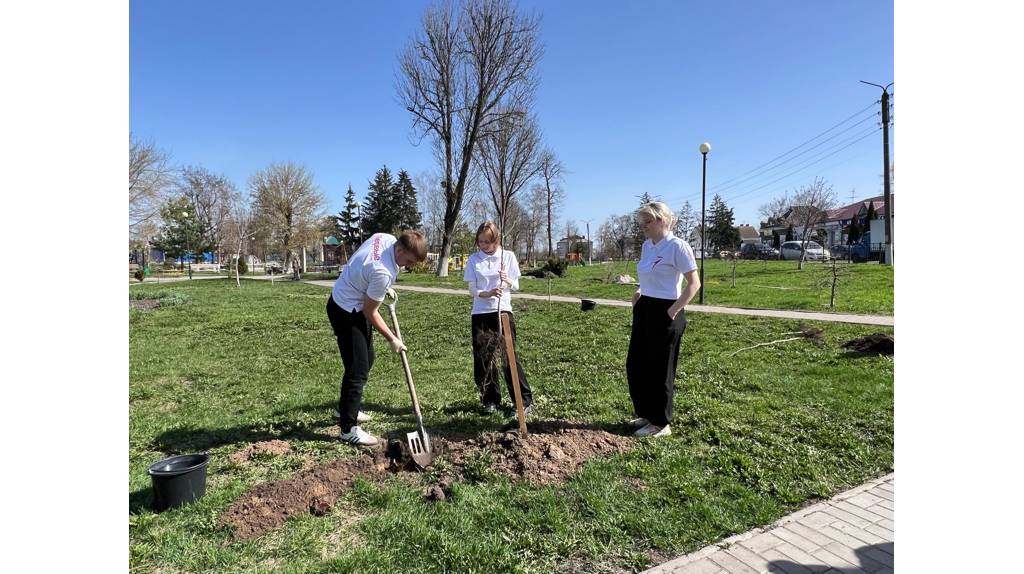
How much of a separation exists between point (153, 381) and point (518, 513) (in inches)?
228

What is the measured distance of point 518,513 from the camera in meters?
2.80

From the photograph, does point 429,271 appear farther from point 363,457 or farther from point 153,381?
point 363,457

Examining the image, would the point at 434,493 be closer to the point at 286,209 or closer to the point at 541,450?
the point at 541,450

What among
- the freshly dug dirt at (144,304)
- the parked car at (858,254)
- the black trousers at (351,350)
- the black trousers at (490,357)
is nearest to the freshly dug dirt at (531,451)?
the black trousers at (351,350)

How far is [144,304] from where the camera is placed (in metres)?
15.0

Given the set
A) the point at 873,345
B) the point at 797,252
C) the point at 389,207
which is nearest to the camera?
the point at 873,345

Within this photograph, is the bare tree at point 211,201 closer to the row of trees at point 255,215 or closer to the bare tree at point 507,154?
the row of trees at point 255,215

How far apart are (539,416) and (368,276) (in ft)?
6.64

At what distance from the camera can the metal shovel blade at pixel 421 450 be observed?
3.44 meters

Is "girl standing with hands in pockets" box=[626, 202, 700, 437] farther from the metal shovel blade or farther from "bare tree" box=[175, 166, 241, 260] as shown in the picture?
"bare tree" box=[175, 166, 241, 260]

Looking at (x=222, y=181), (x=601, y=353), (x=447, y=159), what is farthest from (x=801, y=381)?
(x=222, y=181)

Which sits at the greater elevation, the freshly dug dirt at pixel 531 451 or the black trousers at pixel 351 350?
the black trousers at pixel 351 350

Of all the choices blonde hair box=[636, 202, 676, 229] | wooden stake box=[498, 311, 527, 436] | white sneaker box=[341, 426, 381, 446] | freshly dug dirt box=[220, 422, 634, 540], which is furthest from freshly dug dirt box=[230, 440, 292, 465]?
blonde hair box=[636, 202, 676, 229]

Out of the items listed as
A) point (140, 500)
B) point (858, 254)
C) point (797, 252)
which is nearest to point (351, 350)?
point (140, 500)
